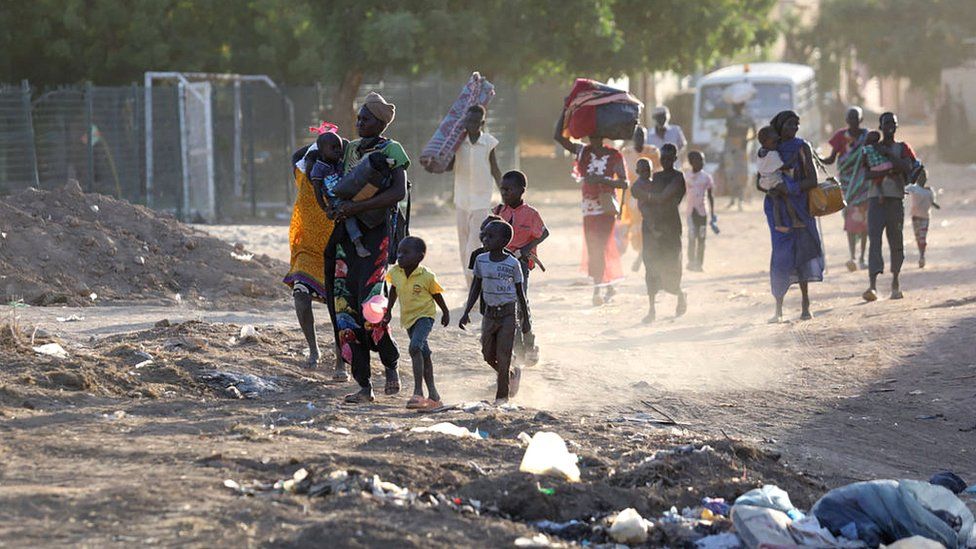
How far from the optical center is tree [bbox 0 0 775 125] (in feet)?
81.5

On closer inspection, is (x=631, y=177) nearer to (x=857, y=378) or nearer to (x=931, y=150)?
(x=857, y=378)

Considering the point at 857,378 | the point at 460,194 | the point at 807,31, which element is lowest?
the point at 857,378

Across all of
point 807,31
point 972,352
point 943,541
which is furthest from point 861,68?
point 943,541

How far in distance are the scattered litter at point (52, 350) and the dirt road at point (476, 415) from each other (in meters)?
0.12

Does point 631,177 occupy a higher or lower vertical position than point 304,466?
higher

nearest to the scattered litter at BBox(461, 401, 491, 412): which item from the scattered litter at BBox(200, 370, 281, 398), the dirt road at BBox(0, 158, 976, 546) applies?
the dirt road at BBox(0, 158, 976, 546)

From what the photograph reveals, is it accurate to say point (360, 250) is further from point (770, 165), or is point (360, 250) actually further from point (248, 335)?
point (770, 165)

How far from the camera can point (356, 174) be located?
7980 millimetres

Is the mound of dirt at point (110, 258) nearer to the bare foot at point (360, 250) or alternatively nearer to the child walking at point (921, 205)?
the bare foot at point (360, 250)

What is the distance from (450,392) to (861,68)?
61834 mm

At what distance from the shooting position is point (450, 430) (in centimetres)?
699

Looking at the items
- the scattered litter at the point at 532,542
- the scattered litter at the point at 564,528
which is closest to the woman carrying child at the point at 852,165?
the scattered litter at the point at 564,528

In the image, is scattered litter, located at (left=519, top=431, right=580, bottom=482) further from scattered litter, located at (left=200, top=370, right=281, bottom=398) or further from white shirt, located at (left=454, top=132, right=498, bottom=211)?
white shirt, located at (left=454, top=132, right=498, bottom=211)

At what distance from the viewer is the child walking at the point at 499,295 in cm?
825
